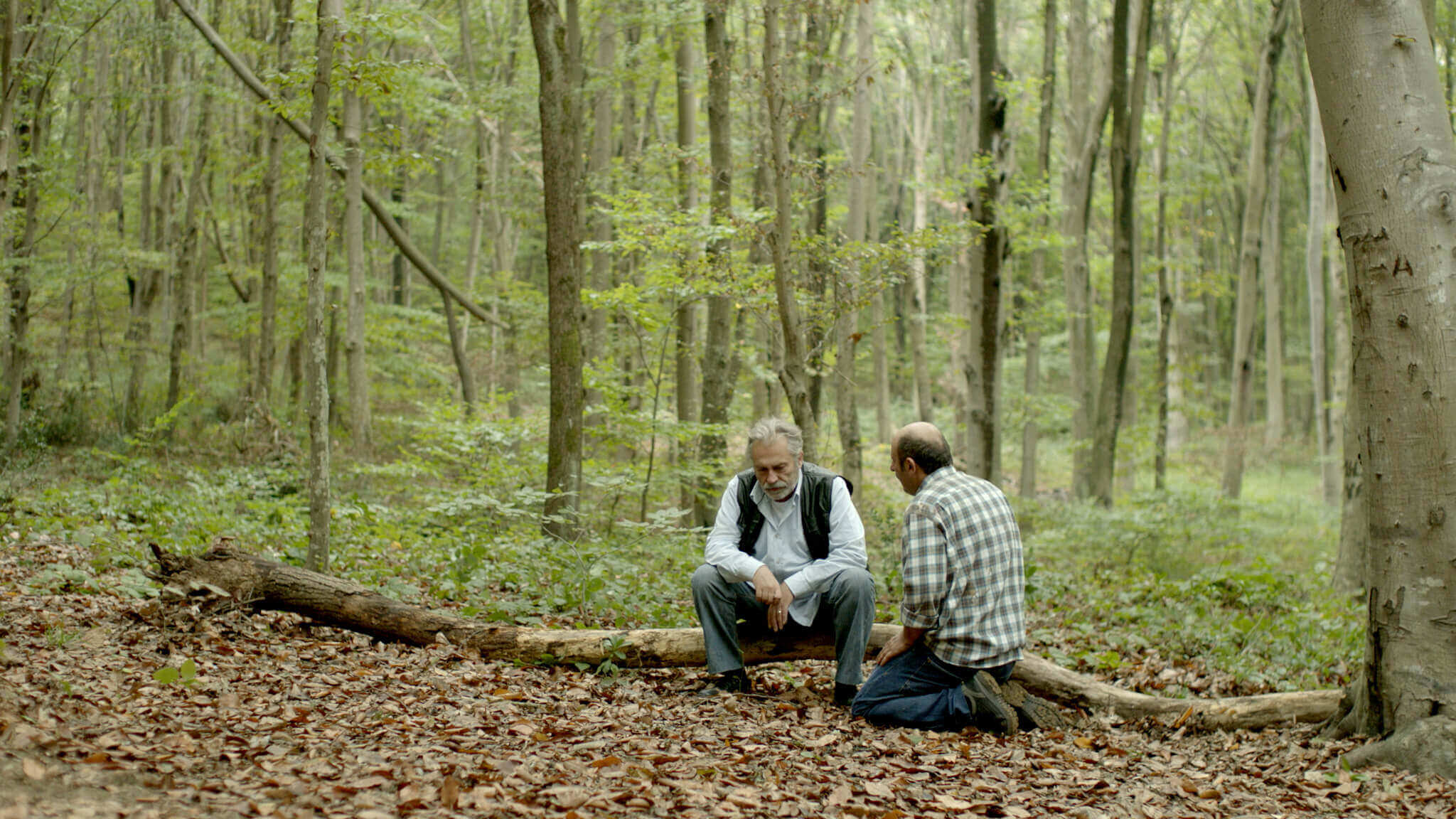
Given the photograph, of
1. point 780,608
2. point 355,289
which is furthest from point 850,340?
point 355,289

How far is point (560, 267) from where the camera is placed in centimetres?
802

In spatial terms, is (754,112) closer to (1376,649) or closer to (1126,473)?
(1126,473)

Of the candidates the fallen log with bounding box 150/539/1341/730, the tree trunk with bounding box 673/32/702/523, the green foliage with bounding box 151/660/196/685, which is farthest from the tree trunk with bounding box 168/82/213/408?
the green foliage with bounding box 151/660/196/685

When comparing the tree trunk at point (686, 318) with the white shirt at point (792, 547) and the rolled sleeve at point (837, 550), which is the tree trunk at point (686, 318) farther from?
the rolled sleeve at point (837, 550)

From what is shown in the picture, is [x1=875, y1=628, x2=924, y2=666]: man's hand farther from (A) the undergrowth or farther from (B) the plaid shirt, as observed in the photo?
(A) the undergrowth

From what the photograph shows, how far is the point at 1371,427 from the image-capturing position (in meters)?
4.29

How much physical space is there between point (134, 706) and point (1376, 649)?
5.16 metres

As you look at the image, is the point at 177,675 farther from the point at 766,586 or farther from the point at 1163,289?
the point at 1163,289

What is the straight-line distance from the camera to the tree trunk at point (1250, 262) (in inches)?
602

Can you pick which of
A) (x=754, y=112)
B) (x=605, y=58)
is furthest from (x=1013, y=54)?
(x=605, y=58)

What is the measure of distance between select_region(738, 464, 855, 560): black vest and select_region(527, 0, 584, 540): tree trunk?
2.90m

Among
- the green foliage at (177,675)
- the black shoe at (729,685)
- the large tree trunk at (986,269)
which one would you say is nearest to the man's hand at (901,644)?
the black shoe at (729,685)

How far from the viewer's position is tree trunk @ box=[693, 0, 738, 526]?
1037 cm

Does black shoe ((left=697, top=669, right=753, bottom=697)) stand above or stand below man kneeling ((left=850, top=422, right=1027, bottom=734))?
below
